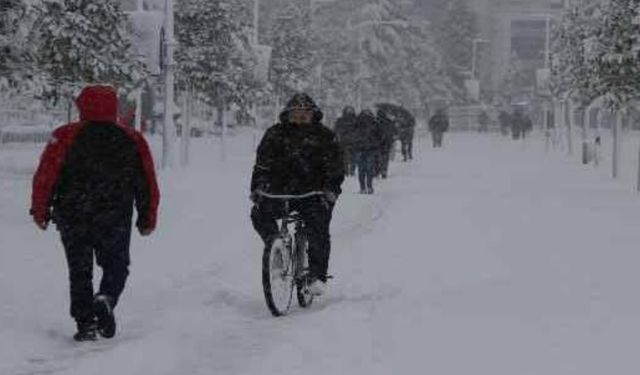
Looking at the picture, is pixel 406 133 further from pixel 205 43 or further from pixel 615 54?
pixel 615 54

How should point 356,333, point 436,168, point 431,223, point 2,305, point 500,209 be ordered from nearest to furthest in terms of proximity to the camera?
point 356,333 → point 2,305 → point 431,223 → point 500,209 → point 436,168

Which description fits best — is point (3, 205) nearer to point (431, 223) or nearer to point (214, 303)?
point (431, 223)

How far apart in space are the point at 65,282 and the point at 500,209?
36.9 ft

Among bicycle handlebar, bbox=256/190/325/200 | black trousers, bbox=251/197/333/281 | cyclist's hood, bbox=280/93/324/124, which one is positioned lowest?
black trousers, bbox=251/197/333/281

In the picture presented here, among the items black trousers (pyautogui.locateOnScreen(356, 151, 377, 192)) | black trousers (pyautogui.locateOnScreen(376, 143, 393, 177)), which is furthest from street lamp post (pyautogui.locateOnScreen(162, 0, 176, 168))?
black trousers (pyautogui.locateOnScreen(356, 151, 377, 192))

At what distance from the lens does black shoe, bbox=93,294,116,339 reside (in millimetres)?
8398

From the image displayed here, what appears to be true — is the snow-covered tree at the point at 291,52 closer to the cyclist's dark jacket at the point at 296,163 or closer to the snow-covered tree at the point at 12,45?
the snow-covered tree at the point at 12,45

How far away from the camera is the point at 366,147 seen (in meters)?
24.5

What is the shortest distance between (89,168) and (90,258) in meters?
0.59

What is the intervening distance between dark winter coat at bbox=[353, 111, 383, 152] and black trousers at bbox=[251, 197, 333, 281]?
14.3 meters

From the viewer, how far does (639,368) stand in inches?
300

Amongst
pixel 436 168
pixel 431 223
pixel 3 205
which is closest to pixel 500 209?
pixel 431 223

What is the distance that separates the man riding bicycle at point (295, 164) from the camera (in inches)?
389

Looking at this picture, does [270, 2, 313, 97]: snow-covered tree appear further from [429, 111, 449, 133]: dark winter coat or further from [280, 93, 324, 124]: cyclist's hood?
[280, 93, 324, 124]: cyclist's hood
